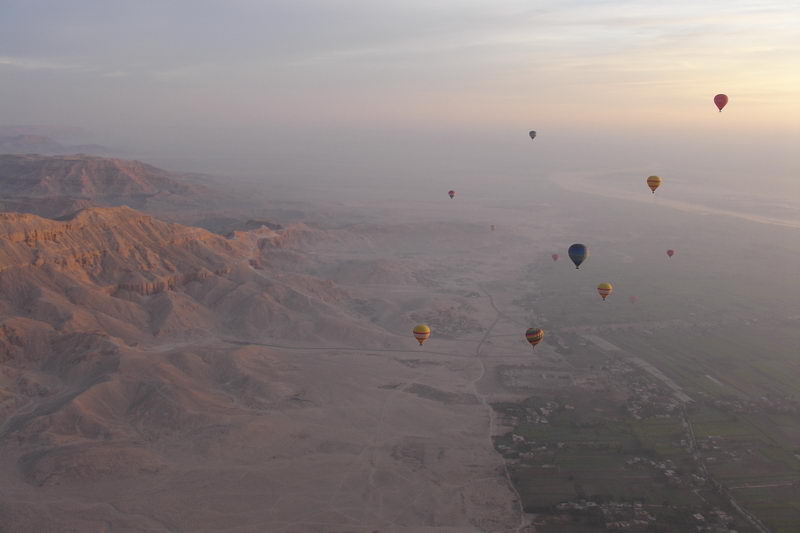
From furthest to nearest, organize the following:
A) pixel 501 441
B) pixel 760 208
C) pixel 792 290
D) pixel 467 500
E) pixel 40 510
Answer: pixel 760 208, pixel 792 290, pixel 501 441, pixel 467 500, pixel 40 510

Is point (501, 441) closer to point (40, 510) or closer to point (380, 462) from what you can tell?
point (380, 462)

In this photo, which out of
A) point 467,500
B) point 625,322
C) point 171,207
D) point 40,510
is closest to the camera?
point 40,510

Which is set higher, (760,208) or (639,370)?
(760,208)

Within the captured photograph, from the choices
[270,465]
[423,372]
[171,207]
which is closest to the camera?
[270,465]

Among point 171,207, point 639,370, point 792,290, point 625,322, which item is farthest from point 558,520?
point 171,207

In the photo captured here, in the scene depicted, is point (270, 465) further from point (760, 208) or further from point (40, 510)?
point (760, 208)

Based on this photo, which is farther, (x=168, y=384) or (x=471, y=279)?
(x=471, y=279)

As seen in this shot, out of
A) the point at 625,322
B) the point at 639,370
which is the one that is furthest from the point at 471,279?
the point at 639,370

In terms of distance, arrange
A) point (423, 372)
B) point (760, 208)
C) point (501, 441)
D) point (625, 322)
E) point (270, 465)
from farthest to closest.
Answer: point (760, 208) → point (625, 322) → point (423, 372) → point (501, 441) → point (270, 465)

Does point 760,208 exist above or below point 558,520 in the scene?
above
